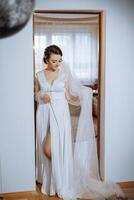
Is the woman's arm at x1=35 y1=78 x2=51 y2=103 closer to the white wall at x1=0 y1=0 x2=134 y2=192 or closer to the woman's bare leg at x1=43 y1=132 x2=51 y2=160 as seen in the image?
the white wall at x1=0 y1=0 x2=134 y2=192

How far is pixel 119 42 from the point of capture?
11.1 ft

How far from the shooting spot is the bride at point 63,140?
3363mm

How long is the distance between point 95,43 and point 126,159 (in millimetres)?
4387

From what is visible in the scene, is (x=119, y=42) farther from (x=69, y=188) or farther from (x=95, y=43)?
(x=95, y=43)

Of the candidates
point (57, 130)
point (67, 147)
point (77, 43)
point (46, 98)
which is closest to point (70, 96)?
point (46, 98)

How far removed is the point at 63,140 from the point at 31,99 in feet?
1.89

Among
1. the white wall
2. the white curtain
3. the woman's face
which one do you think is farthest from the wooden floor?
the white curtain

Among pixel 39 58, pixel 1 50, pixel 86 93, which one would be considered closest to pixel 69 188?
pixel 86 93

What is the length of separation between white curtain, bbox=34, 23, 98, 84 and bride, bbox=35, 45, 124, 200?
3.74m

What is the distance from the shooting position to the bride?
3.36 metres

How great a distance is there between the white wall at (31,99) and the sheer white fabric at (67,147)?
7.6 inches

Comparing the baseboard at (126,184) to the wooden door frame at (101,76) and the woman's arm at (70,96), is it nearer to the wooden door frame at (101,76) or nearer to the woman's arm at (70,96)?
the wooden door frame at (101,76)

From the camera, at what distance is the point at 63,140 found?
3365 millimetres

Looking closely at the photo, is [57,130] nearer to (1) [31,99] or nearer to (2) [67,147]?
(2) [67,147]
